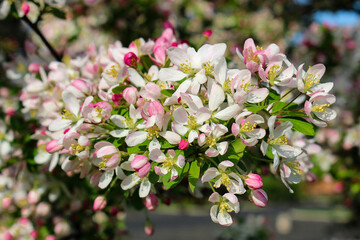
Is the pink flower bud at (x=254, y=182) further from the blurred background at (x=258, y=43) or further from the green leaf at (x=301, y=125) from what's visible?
the blurred background at (x=258, y=43)

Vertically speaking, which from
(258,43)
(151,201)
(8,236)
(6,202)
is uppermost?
(151,201)

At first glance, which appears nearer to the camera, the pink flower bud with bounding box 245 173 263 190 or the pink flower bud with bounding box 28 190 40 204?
the pink flower bud with bounding box 245 173 263 190

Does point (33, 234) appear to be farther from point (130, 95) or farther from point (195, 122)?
point (195, 122)

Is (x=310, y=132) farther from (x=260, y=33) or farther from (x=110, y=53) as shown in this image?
(x=260, y=33)

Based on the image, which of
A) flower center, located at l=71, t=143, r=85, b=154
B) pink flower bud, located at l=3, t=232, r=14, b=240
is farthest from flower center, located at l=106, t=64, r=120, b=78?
pink flower bud, located at l=3, t=232, r=14, b=240

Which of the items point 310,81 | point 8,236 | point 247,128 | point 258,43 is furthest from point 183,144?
point 258,43

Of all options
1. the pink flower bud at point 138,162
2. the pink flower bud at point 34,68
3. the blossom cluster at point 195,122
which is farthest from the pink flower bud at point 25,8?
the pink flower bud at point 138,162

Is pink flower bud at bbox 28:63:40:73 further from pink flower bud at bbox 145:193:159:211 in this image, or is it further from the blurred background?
pink flower bud at bbox 145:193:159:211
